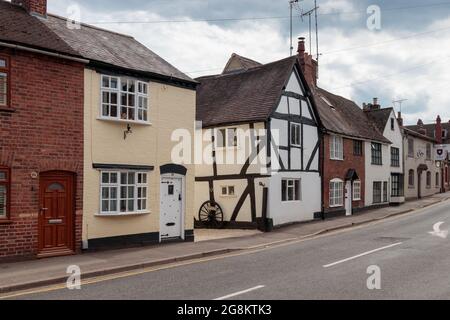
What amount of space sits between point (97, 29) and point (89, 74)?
423cm

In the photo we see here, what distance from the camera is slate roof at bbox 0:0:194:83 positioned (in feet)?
44.1

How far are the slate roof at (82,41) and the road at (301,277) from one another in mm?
7154

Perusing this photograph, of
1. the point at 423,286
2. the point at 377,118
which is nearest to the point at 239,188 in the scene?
the point at 423,286

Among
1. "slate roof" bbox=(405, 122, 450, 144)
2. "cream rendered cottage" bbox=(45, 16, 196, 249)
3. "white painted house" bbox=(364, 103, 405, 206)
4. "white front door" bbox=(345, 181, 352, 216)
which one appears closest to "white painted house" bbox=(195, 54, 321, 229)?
→ "white front door" bbox=(345, 181, 352, 216)

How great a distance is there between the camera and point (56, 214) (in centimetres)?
1366

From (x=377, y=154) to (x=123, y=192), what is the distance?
80.1 feet

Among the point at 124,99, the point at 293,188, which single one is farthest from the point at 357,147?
the point at 124,99

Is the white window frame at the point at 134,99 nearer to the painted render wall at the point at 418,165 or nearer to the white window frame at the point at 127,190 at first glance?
the white window frame at the point at 127,190

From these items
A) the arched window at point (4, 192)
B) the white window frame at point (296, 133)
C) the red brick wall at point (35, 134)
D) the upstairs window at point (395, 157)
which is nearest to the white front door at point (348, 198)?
the white window frame at point (296, 133)

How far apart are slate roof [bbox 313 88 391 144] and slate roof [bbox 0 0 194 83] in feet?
42.0

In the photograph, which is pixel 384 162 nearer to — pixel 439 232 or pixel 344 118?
pixel 344 118

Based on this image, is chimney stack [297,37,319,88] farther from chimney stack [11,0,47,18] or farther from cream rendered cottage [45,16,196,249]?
chimney stack [11,0,47,18]

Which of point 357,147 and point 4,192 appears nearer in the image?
point 4,192
